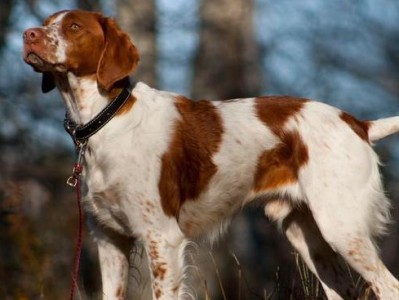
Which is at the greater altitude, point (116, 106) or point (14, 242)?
point (116, 106)

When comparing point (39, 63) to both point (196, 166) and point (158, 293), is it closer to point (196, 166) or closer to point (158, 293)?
point (196, 166)

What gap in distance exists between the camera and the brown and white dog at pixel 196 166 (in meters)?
4.80

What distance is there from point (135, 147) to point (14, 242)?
2.85 m

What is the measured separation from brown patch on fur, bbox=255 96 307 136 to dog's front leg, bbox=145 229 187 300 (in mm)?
796

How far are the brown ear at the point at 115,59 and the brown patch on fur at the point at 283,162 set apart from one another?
891 millimetres

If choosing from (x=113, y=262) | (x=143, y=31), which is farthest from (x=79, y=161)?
(x=143, y=31)

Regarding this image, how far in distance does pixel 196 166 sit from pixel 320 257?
990 mm

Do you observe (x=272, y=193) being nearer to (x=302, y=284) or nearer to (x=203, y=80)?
(x=302, y=284)

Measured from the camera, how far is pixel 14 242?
24.2 feet

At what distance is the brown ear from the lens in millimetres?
4781

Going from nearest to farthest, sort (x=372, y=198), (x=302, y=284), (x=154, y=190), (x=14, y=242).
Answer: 1. (x=154, y=190)
2. (x=372, y=198)
3. (x=302, y=284)
4. (x=14, y=242)

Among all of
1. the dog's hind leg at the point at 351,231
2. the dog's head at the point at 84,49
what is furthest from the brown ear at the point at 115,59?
the dog's hind leg at the point at 351,231

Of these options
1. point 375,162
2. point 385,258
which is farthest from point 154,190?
point 385,258

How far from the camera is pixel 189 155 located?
5.04 metres
